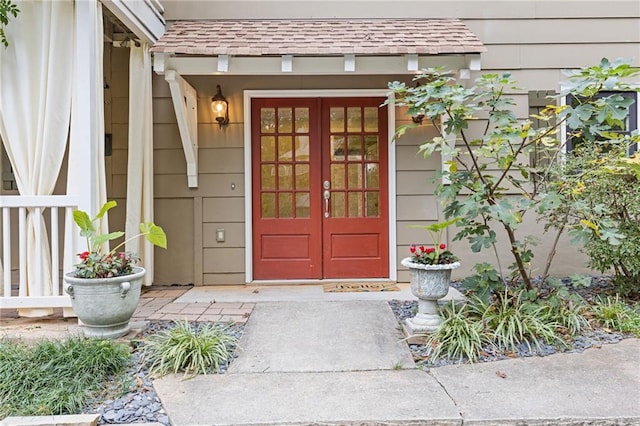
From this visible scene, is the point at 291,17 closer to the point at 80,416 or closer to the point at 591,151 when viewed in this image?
the point at 591,151

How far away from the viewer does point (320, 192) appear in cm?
458

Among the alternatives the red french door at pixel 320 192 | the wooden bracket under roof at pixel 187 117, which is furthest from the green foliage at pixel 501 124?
the wooden bracket under roof at pixel 187 117

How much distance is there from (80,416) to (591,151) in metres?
4.11

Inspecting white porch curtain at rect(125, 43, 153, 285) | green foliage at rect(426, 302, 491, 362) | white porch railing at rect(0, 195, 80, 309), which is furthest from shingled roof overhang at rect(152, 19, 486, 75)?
green foliage at rect(426, 302, 491, 362)

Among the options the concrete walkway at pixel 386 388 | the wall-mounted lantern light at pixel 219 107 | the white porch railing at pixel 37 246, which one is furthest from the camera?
the wall-mounted lantern light at pixel 219 107

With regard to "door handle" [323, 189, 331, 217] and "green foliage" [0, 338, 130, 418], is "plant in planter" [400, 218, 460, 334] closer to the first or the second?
"door handle" [323, 189, 331, 217]

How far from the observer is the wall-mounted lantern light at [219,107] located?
14.3ft

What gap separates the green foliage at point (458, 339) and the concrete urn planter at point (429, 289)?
8cm

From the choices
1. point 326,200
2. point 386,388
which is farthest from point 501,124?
point 326,200

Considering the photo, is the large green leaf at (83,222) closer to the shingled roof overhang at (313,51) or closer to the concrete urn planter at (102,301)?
the concrete urn planter at (102,301)

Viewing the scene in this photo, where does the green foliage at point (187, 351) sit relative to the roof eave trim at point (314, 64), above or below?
below

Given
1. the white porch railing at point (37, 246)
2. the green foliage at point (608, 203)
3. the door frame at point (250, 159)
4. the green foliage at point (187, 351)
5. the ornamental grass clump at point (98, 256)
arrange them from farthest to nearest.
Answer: the door frame at point (250, 159), the green foliage at point (608, 203), the white porch railing at point (37, 246), the ornamental grass clump at point (98, 256), the green foliage at point (187, 351)

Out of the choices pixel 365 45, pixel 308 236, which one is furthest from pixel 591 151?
pixel 308 236

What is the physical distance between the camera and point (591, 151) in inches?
142
